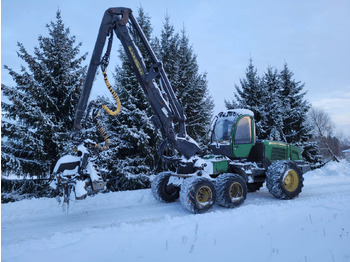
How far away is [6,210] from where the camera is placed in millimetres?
6488

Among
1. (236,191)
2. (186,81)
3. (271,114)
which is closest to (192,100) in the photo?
(186,81)

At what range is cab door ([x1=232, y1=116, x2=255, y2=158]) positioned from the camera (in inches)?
309

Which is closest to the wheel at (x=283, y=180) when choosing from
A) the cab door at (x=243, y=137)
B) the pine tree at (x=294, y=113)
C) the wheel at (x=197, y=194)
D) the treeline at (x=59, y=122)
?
the cab door at (x=243, y=137)

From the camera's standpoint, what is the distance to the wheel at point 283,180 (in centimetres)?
750

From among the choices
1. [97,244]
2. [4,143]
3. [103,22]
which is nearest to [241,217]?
[97,244]

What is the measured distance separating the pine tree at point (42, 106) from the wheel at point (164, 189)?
15.5 ft

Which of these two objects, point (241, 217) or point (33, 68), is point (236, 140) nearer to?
point (241, 217)

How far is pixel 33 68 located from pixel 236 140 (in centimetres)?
909

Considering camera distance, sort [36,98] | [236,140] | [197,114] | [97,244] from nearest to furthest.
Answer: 1. [97,244]
2. [236,140]
3. [36,98]
4. [197,114]

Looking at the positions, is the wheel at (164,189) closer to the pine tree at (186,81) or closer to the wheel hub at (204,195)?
the wheel hub at (204,195)

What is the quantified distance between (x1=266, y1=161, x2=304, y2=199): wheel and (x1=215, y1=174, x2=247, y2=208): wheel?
4.24 feet

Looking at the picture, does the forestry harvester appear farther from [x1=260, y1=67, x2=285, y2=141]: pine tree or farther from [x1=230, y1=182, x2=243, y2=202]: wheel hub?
[x1=260, y1=67, x2=285, y2=141]: pine tree

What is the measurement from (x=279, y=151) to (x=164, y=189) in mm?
4429

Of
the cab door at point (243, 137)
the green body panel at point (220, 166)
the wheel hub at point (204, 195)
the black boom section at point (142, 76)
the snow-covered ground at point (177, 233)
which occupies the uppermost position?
the black boom section at point (142, 76)
